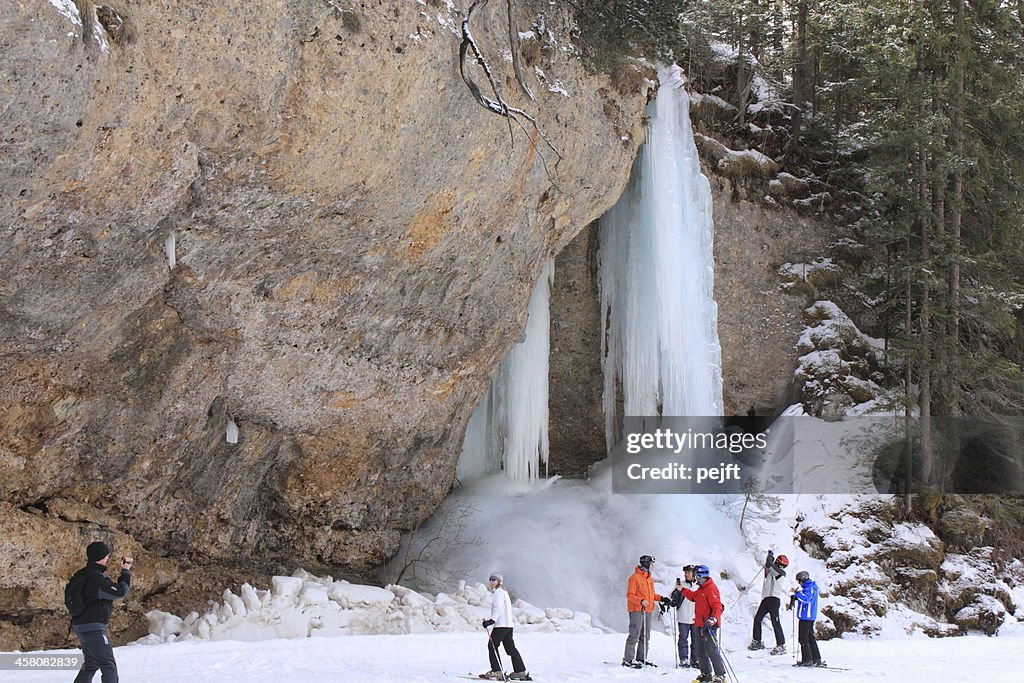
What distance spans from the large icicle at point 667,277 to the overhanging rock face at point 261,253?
8.24ft

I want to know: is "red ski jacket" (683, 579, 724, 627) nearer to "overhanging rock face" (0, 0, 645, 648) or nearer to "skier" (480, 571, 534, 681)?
"skier" (480, 571, 534, 681)

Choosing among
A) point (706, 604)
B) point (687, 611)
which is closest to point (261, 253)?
point (687, 611)

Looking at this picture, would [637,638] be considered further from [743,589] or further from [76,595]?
[743,589]

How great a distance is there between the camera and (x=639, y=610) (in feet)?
36.0

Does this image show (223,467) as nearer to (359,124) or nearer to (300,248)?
(300,248)

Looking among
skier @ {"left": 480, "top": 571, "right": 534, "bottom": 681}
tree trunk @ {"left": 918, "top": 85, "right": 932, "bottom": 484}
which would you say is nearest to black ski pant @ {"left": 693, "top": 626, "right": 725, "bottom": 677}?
skier @ {"left": 480, "top": 571, "right": 534, "bottom": 681}

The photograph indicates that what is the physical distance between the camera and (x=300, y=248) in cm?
1239

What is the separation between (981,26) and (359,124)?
1462cm

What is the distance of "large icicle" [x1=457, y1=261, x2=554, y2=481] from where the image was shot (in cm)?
1806

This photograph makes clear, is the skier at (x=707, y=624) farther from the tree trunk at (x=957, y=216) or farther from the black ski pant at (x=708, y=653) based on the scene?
the tree trunk at (x=957, y=216)

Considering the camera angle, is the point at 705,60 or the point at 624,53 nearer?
the point at 624,53

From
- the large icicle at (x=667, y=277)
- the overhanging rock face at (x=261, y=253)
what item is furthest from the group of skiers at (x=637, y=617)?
the large icicle at (x=667, y=277)

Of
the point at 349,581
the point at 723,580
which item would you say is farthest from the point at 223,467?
the point at 723,580

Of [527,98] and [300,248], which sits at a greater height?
[527,98]
